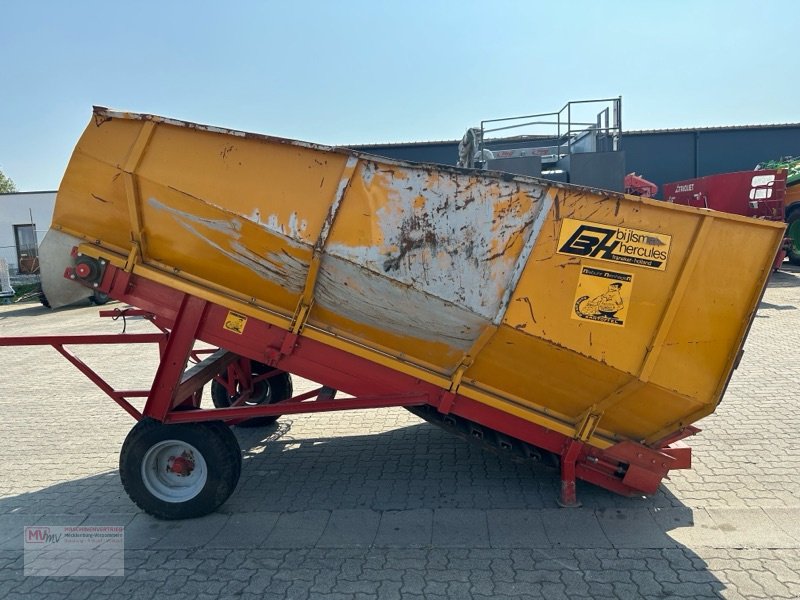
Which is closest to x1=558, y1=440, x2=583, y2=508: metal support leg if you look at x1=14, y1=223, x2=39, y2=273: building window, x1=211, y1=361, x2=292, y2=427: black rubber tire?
x1=211, y1=361, x2=292, y2=427: black rubber tire

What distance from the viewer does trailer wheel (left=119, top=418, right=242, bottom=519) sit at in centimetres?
368

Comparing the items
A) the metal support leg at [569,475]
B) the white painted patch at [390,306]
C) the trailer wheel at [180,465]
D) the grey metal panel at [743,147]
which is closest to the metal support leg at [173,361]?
the trailer wheel at [180,465]

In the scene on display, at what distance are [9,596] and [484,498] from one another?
298cm

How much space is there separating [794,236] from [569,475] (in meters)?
15.3

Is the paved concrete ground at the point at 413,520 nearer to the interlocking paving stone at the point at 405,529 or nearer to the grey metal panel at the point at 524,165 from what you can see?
the interlocking paving stone at the point at 405,529

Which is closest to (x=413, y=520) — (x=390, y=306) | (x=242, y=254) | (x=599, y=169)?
(x=390, y=306)

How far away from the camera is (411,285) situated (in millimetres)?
3268

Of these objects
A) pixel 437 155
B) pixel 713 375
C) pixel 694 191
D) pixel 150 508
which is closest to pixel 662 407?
pixel 713 375

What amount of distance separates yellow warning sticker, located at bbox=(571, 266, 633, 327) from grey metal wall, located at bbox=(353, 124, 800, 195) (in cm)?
2052

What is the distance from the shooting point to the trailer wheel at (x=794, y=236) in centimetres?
1480

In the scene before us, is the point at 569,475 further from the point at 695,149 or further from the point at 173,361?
the point at 695,149

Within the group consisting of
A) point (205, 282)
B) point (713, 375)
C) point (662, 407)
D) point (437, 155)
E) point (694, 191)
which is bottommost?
point (662, 407)

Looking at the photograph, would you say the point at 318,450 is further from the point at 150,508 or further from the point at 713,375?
the point at 713,375

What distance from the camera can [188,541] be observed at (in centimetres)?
353
